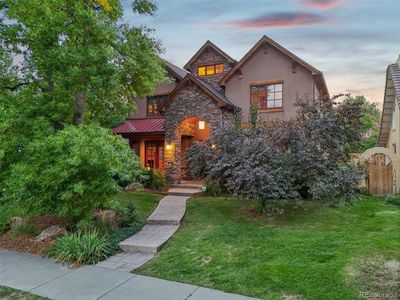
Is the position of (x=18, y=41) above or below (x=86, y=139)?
above

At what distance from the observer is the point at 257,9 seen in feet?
32.4

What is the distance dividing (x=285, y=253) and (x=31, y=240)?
623cm

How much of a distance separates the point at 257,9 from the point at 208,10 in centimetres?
165

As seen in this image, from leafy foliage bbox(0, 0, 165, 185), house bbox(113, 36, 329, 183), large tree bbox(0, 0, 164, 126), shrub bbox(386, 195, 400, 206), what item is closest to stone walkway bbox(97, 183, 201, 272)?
leafy foliage bbox(0, 0, 165, 185)

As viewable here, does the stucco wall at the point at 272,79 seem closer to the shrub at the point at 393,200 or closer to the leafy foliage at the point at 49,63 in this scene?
the shrub at the point at 393,200

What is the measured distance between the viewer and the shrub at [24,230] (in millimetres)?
7930

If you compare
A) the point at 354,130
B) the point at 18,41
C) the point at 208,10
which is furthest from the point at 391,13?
the point at 18,41

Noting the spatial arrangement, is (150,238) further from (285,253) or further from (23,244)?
(285,253)

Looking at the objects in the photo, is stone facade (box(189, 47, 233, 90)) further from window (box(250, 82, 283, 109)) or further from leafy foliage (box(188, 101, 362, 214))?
leafy foliage (box(188, 101, 362, 214))

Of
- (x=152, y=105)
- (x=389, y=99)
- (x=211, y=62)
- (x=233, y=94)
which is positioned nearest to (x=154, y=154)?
(x=152, y=105)

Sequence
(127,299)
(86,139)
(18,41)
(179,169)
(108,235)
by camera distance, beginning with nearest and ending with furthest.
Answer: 1. (127,299)
2. (86,139)
3. (108,235)
4. (18,41)
5. (179,169)

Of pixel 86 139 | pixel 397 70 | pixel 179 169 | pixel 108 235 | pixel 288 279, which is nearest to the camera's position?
pixel 288 279

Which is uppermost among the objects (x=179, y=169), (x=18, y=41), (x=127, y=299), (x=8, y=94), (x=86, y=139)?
(x=18, y=41)

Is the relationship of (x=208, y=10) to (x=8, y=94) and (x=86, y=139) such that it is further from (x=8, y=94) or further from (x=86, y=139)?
(x=8, y=94)
